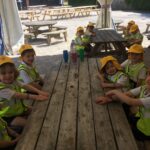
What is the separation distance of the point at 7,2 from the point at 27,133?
884cm

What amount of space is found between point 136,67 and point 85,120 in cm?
157

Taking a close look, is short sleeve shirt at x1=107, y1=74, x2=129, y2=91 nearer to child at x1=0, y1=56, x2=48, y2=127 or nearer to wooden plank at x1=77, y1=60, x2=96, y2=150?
wooden plank at x1=77, y1=60, x2=96, y2=150

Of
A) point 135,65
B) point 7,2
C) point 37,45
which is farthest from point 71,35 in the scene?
point 135,65

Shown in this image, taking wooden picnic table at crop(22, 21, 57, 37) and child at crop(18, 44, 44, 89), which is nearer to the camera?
child at crop(18, 44, 44, 89)

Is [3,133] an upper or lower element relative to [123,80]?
lower

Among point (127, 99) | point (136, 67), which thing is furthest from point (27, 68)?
point (127, 99)

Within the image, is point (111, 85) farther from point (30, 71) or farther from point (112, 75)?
point (30, 71)

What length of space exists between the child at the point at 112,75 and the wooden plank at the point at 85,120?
23 centimetres

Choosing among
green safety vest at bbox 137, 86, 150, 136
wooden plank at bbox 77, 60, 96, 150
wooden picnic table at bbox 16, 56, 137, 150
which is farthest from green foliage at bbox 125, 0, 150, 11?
green safety vest at bbox 137, 86, 150, 136

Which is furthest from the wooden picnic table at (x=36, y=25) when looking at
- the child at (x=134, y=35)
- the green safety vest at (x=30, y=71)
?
the green safety vest at (x=30, y=71)

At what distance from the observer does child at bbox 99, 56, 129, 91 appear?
362 cm

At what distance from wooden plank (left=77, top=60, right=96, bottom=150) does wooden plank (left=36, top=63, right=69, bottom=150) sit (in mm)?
197

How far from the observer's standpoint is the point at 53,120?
2.73 meters

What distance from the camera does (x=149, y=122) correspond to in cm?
279
